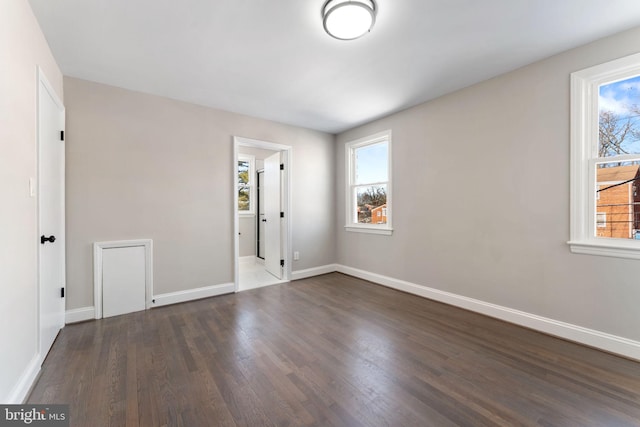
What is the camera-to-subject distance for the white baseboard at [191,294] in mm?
3160

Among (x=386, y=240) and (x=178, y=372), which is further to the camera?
(x=386, y=240)

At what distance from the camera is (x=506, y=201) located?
272 cm

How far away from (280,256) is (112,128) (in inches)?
110

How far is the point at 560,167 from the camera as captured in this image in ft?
7.75

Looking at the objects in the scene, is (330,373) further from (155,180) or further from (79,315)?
(155,180)

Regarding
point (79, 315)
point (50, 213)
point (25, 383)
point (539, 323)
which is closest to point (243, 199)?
point (79, 315)

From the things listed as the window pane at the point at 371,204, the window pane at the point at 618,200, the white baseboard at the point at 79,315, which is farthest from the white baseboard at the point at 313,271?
the window pane at the point at 618,200

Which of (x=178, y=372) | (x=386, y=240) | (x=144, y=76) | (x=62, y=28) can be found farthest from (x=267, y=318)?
(x=62, y=28)

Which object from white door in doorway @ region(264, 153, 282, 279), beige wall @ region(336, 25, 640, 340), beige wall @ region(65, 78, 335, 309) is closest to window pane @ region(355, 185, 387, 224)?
beige wall @ region(336, 25, 640, 340)

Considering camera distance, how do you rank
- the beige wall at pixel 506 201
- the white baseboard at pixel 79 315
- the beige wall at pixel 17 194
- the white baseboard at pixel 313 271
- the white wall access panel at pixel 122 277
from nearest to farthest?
1. the beige wall at pixel 17 194
2. the beige wall at pixel 506 201
3. the white baseboard at pixel 79 315
4. the white wall access panel at pixel 122 277
5. the white baseboard at pixel 313 271

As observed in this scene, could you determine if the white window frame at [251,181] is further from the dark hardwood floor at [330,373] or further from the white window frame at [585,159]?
the white window frame at [585,159]

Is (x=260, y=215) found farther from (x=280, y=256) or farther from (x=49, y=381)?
(x=49, y=381)

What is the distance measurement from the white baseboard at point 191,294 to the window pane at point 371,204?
2357mm

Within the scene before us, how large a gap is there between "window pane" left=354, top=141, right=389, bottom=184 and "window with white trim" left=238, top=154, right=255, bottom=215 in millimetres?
2617
